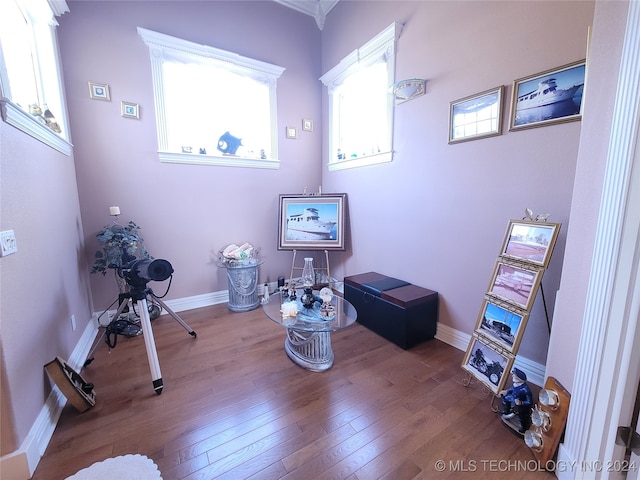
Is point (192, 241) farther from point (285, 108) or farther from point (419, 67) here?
point (419, 67)

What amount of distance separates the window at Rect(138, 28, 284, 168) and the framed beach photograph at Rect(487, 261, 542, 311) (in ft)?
8.69

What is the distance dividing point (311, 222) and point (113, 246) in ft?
6.51

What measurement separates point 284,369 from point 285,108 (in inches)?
117

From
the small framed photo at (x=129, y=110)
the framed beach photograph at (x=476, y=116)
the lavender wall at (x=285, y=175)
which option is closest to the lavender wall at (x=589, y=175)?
the lavender wall at (x=285, y=175)

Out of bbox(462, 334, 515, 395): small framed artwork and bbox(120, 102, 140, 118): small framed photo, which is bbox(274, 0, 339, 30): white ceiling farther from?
bbox(462, 334, 515, 395): small framed artwork

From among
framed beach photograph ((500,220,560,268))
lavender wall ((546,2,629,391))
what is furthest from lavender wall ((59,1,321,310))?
lavender wall ((546,2,629,391))

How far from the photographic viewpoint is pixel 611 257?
950 mm

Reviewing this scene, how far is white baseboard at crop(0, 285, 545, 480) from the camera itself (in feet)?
3.70

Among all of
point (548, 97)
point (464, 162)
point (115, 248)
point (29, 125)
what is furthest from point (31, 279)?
point (548, 97)

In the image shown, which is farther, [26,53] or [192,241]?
[192,241]

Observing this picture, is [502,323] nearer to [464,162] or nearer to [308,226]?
[464,162]

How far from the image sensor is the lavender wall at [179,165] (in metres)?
2.37

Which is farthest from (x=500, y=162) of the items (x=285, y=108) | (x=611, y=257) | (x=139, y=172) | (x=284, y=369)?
(x=139, y=172)

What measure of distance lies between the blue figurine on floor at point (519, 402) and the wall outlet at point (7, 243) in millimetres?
2499
